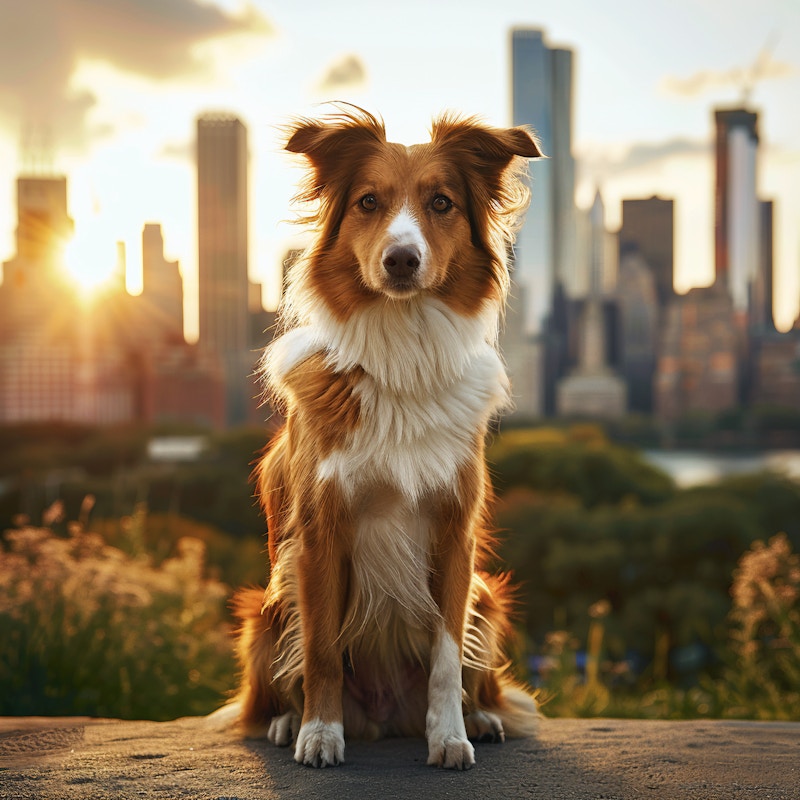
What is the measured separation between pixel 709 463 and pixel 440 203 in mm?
30905

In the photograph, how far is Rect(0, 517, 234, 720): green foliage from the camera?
4348 mm

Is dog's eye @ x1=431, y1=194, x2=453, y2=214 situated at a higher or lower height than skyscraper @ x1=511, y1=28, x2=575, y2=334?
lower

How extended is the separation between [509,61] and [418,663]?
4574 cm

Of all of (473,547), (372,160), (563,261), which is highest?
(563,261)

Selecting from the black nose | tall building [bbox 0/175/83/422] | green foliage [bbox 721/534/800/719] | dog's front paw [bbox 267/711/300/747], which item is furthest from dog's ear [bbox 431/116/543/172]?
tall building [bbox 0/175/83/422]

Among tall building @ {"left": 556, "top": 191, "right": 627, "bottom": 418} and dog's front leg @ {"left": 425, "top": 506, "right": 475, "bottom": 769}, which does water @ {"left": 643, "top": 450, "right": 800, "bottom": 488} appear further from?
dog's front leg @ {"left": 425, "top": 506, "right": 475, "bottom": 769}

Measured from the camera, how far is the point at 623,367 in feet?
141

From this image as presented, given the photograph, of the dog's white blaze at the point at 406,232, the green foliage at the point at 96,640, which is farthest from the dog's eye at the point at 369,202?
the green foliage at the point at 96,640

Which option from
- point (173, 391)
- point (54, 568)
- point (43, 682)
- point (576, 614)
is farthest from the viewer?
point (173, 391)

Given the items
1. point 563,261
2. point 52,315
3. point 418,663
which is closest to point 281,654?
point 418,663

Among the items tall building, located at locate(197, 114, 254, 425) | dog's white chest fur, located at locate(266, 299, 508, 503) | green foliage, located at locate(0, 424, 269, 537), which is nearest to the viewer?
dog's white chest fur, located at locate(266, 299, 508, 503)

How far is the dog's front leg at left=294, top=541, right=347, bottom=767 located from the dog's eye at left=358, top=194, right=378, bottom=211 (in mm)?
1084

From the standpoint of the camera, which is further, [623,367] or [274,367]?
[623,367]

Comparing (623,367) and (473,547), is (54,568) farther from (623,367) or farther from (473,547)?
(623,367)
